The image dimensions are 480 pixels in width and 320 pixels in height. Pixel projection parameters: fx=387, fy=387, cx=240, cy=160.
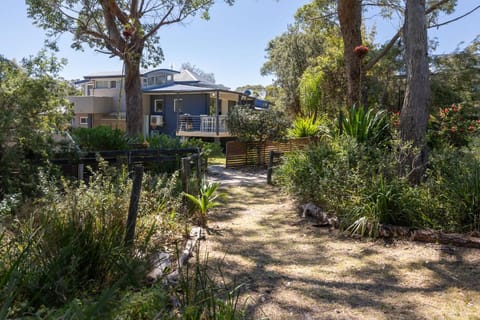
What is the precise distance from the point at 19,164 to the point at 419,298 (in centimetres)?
488

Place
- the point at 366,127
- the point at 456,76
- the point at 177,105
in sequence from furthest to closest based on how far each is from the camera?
the point at 177,105, the point at 456,76, the point at 366,127

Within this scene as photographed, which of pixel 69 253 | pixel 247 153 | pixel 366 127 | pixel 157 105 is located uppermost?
pixel 157 105

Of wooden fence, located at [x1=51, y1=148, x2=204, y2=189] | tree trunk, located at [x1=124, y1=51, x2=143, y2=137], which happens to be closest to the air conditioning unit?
tree trunk, located at [x1=124, y1=51, x2=143, y2=137]

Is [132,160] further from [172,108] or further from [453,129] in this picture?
[172,108]

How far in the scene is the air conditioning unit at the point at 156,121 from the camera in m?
27.6

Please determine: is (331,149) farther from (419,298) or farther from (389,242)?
(419,298)

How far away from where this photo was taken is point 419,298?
3457 millimetres

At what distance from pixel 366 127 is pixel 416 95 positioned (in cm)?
106

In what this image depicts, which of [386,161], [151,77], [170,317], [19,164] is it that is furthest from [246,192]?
[151,77]

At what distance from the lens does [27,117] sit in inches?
205

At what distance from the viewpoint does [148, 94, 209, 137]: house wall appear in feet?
86.0

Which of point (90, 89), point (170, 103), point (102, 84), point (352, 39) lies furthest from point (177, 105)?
point (352, 39)

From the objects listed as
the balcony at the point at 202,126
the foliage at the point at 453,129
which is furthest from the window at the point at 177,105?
the foliage at the point at 453,129

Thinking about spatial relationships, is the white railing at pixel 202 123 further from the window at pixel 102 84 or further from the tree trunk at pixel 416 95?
the tree trunk at pixel 416 95
